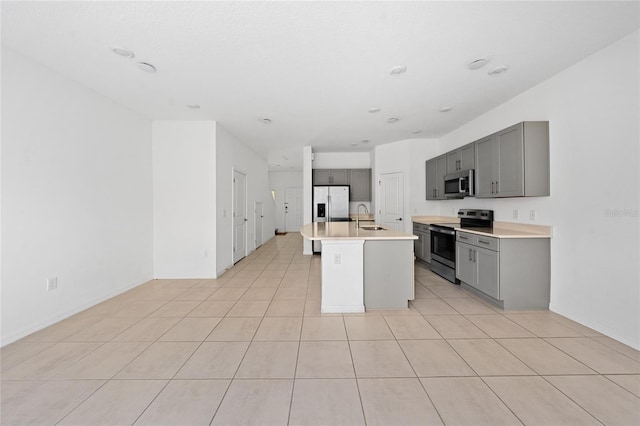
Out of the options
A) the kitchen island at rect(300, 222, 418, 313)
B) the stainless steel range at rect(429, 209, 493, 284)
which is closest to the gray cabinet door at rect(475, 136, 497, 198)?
the stainless steel range at rect(429, 209, 493, 284)

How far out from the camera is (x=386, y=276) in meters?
3.13

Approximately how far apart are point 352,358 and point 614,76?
343 centimetres

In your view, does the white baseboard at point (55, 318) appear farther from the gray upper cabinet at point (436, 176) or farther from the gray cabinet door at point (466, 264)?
the gray upper cabinet at point (436, 176)

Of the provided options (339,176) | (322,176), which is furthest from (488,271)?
(322,176)

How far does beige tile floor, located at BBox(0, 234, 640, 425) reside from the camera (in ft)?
5.14

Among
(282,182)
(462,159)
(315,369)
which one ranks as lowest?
(315,369)

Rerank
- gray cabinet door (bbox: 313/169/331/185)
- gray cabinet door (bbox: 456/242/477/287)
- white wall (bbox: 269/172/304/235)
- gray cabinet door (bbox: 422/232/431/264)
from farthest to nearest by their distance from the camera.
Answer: white wall (bbox: 269/172/304/235) < gray cabinet door (bbox: 313/169/331/185) < gray cabinet door (bbox: 422/232/431/264) < gray cabinet door (bbox: 456/242/477/287)

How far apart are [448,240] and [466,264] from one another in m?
0.57

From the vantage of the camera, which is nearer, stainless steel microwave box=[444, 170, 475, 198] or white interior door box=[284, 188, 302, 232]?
stainless steel microwave box=[444, 170, 475, 198]

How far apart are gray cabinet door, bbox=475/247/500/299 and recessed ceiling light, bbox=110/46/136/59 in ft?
14.2

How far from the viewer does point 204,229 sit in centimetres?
447

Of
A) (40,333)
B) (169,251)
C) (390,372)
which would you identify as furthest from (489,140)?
(40,333)

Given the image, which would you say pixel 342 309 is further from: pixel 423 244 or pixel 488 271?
pixel 423 244

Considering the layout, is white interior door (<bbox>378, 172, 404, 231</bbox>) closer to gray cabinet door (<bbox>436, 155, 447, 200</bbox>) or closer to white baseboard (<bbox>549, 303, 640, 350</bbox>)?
gray cabinet door (<bbox>436, 155, 447, 200</bbox>)
